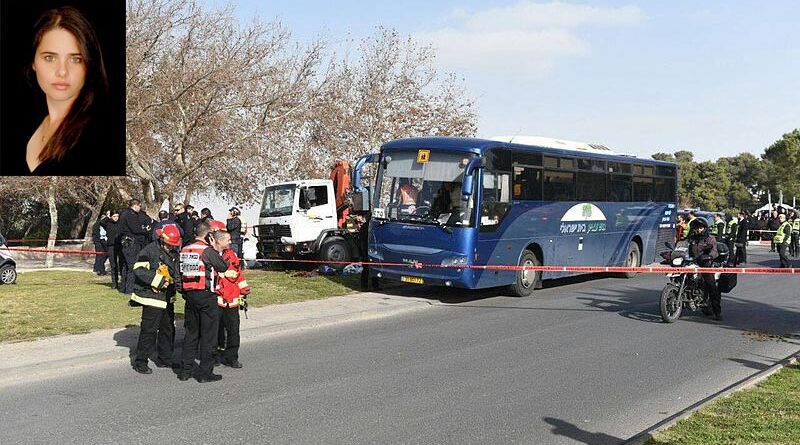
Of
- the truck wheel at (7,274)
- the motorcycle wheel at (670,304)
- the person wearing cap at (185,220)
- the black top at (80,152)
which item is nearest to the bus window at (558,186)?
the motorcycle wheel at (670,304)

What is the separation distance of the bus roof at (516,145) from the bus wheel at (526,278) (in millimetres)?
2390

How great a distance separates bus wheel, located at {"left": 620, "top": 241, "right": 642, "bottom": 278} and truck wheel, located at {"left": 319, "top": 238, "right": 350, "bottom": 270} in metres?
7.66

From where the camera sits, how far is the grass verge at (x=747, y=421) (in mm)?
5551

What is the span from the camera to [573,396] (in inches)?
289

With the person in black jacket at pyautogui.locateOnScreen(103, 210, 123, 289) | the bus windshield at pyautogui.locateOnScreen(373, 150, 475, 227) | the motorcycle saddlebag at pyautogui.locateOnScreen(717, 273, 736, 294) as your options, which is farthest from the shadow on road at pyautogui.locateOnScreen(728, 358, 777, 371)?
the person in black jacket at pyautogui.locateOnScreen(103, 210, 123, 289)

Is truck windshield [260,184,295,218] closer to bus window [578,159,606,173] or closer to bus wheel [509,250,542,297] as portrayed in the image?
bus wheel [509,250,542,297]

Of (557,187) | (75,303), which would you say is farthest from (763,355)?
(75,303)

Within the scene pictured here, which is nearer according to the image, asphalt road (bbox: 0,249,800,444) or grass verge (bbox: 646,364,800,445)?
grass verge (bbox: 646,364,800,445)

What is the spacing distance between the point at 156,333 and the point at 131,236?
7.27 m

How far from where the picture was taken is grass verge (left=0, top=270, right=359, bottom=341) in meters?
11.0

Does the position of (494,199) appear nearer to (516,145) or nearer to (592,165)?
(516,145)

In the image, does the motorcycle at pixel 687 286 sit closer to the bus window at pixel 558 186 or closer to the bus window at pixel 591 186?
the bus window at pixel 558 186

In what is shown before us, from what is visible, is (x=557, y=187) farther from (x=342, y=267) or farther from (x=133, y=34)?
(x=133, y=34)

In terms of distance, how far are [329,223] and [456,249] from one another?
23.1ft
